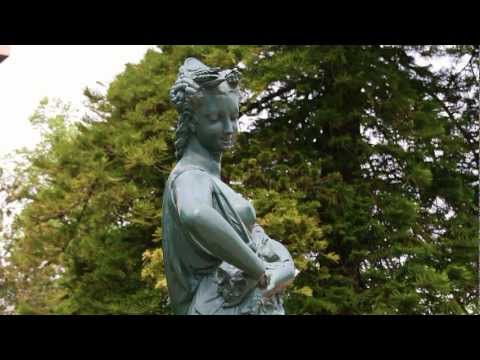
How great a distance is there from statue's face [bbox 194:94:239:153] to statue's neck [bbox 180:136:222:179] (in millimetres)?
28

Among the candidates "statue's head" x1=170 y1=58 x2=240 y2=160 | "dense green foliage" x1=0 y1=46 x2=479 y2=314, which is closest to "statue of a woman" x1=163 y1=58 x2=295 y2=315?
"statue's head" x1=170 y1=58 x2=240 y2=160

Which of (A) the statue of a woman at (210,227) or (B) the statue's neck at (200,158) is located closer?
(A) the statue of a woman at (210,227)

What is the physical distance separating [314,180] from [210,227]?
10.2m

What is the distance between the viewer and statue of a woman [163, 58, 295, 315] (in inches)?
170

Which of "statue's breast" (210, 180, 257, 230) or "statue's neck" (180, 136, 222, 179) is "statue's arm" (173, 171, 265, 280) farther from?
"statue's neck" (180, 136, 222, 179)

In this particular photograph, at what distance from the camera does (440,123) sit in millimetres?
14922

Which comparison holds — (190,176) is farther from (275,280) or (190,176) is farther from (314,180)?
(314,180)

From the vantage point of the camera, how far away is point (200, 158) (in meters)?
4.68

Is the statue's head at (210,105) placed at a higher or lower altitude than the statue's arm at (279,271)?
higher

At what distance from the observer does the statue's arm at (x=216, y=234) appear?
4273 millimetres

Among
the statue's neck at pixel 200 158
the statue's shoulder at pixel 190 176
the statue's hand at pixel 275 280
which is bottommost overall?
the statue's hand at pixel 275 280

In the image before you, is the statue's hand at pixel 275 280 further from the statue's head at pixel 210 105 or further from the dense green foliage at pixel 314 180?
the dense green foliage at pixel 314 180

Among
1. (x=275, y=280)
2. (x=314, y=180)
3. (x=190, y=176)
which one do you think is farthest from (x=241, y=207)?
(x=314, y=180)

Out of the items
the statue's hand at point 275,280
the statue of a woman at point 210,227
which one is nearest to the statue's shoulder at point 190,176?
the statue of a woman at point 210,227
